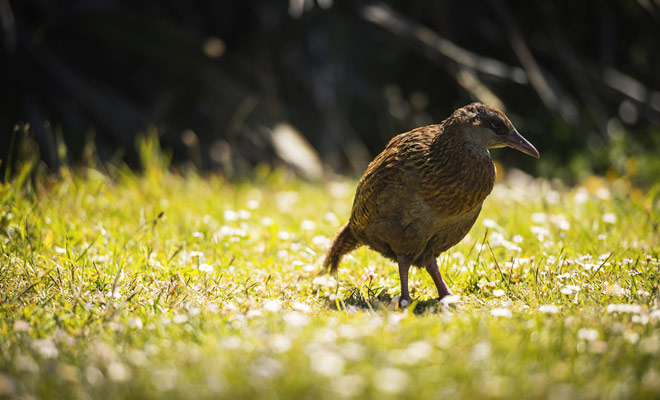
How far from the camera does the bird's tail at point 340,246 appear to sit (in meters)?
3.49

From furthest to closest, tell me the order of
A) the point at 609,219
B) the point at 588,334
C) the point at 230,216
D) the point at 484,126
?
the point at 230,216 < the point at 609,219 < the point at 484,126 < the point at 588,334

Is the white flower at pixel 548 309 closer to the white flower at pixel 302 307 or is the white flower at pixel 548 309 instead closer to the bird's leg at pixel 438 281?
the bird's leg at pixel 438 281

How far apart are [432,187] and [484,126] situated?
430 mm

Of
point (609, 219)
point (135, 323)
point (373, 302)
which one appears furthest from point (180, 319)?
point (609, 219)

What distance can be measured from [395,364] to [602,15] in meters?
5.92

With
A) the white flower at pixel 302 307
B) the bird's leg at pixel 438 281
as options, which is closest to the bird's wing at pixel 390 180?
the bird's leg at pixel 438 281

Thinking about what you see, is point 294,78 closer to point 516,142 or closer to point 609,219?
point 609,219

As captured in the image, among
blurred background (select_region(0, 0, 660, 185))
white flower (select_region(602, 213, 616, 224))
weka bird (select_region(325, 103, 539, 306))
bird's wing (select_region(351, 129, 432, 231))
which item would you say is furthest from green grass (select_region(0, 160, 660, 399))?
blurred background (select_region(0, 0, 660, 185))

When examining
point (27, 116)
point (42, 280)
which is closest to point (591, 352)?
point (42, 280)

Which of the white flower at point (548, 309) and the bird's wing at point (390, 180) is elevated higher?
the bird's wing at point (390, 180)

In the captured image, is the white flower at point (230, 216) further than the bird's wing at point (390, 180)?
Yes

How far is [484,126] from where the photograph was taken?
313 cm

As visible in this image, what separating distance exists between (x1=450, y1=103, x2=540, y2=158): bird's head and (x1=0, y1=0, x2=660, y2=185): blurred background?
2.67 meters

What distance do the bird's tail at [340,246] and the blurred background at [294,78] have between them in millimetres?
2337
